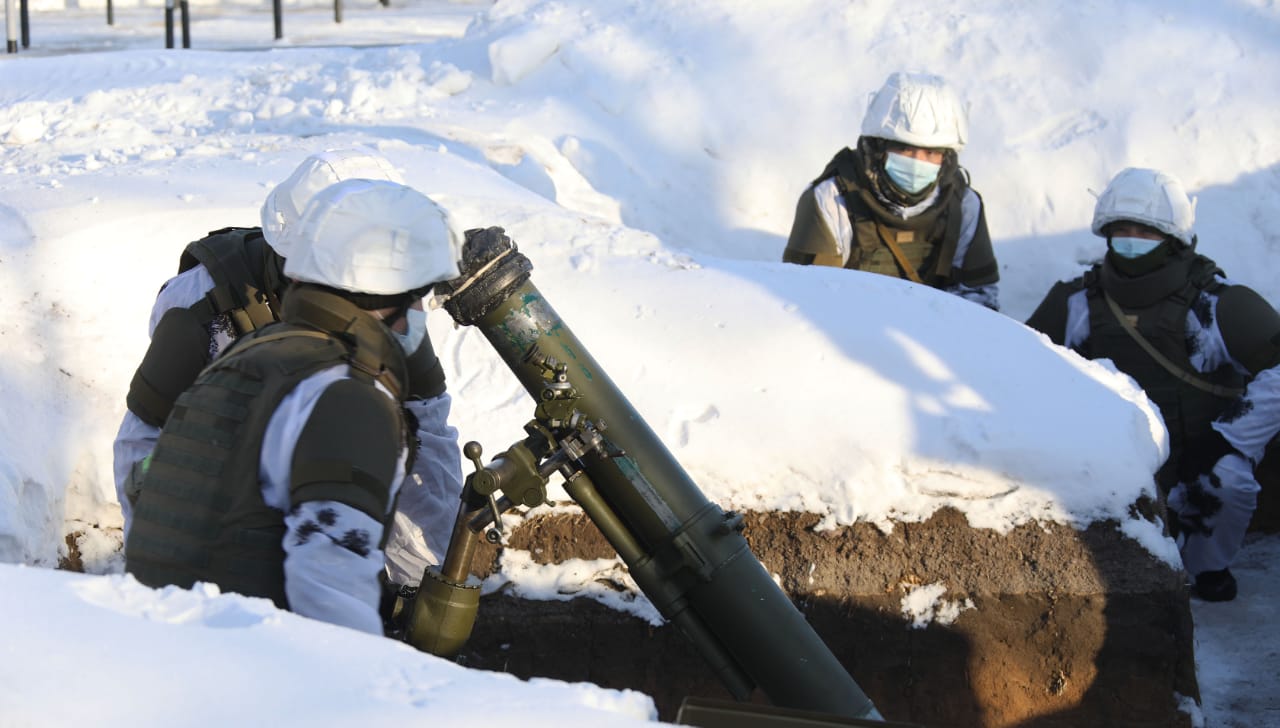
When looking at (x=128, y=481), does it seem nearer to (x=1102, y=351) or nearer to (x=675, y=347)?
(x=675, y=347)

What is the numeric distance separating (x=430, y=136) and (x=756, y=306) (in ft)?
8.23

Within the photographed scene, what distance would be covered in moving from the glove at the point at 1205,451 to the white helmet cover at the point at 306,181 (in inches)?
134

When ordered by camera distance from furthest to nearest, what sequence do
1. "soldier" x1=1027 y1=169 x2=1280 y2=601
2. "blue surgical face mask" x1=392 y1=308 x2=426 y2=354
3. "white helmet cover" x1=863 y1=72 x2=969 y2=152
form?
1. "white helmet cover" x1=863 y1=72 x2=969 y2=152
2. "soldier" x1=1027 y1=169 x2=1280 y2=601
3. "blue surgical face mask" x1=392 y1=308 x2=426 y2=354

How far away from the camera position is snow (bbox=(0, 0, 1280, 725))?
2.12 metres

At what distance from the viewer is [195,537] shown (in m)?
2.45

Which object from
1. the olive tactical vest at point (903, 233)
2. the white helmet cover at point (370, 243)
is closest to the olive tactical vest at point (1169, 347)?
the olive tactical vest at point (903, 233)

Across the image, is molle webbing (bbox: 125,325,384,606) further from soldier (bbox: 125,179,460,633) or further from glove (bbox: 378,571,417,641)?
glove (bbox: 378,571,417,641)

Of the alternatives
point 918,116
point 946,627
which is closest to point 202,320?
point 946,627

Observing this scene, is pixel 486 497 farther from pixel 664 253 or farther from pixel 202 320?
pixel 664 253

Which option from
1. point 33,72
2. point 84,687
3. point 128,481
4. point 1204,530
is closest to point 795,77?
point 1204,530

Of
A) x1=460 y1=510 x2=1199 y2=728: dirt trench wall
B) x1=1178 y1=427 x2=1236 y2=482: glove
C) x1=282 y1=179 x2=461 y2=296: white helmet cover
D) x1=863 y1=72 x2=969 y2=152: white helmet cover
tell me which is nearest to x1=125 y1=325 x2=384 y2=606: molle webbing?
x1=282 y1=179 x2=461 y2=296: white helmet cover

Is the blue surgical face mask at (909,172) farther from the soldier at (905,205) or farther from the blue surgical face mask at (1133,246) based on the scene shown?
the blue surgical face mask at (1133,246)

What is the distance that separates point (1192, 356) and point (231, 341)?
3.72m

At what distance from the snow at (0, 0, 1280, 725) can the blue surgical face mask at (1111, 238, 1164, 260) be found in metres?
0.90
